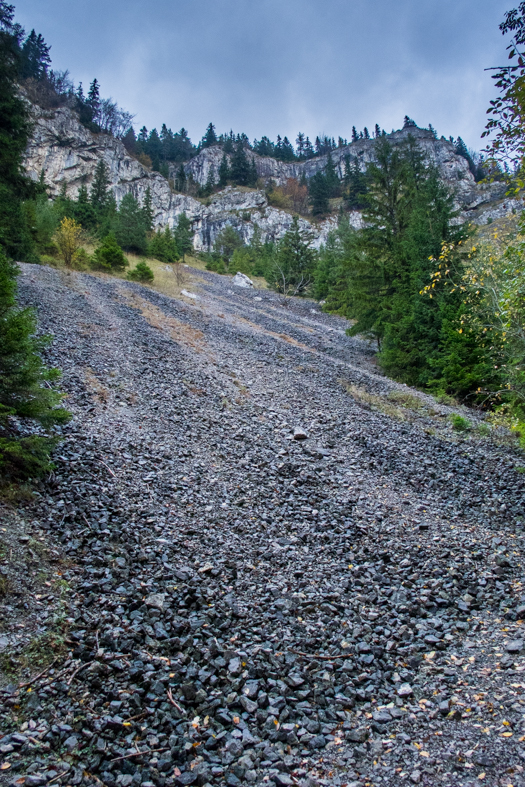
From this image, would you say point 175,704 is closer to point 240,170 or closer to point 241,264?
point 241,264

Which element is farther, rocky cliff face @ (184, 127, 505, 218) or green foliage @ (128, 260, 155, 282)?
rocky cliff face @ (184, 127, 505, 218)

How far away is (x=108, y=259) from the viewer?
1094 inches

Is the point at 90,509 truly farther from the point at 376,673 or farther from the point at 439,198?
the point at 439,198

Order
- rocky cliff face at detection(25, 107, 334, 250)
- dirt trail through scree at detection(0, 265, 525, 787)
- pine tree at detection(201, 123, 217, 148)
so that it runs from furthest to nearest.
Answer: pine tree at detection(201, 123, 217, 148) → rocky cliff face at detection(25, 107, 334, 250) → dirt trail through scree at detection(0, 265, 525, 787)

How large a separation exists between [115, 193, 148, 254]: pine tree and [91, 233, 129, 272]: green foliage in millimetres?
11221

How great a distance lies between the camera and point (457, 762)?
268cm

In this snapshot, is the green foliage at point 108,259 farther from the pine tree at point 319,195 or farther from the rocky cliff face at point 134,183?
the pine tree at point 319,195

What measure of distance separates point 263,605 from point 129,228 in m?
42.1

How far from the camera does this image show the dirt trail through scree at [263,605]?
9.12 feet

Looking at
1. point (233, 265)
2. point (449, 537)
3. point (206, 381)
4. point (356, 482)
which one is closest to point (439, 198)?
point (206, 381)

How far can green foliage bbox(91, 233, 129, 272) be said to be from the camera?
1084 inches

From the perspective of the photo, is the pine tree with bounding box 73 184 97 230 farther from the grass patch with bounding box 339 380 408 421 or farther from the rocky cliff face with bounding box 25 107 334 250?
the rocky cliff face with bounding box 25 107 334 250

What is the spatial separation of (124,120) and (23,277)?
329 feet

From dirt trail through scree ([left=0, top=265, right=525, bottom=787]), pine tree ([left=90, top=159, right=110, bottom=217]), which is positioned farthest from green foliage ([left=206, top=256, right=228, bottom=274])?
dirt trail through scree ([left=0, top=265, right=525, bottom=787])
